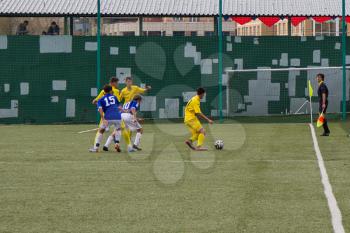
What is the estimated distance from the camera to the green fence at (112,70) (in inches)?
1308

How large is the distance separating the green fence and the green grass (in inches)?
329

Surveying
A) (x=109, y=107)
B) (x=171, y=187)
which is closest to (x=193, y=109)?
(x=109, y=107)

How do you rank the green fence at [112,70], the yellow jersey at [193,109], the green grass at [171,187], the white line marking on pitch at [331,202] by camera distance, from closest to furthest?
the white line marking on pitch at [331,202], the green grass at [171,187], the yellow jersey at [193,109], the green fence at [112,70]

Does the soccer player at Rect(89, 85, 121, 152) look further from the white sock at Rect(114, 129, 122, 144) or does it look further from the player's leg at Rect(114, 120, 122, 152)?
the white sock at Rect(114, 129, 122, 144)

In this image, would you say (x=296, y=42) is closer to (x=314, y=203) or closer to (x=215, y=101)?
(x=215, y=101)

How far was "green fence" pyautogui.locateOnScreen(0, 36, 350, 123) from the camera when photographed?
33219mm

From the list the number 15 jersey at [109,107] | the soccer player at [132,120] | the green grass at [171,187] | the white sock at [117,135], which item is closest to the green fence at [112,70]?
the green grass at [171,187]

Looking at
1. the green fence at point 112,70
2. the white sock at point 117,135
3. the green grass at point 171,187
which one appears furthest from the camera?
the green fence at point 112,70

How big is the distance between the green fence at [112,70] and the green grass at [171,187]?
8348mm

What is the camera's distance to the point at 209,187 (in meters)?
14.3

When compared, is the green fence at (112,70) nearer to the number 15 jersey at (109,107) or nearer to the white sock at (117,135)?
the white sock at (117,135)

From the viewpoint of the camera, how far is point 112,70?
33.5m

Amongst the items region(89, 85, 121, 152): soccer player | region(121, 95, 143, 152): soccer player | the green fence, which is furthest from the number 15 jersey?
the green fence

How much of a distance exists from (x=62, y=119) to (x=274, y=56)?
8155mm
